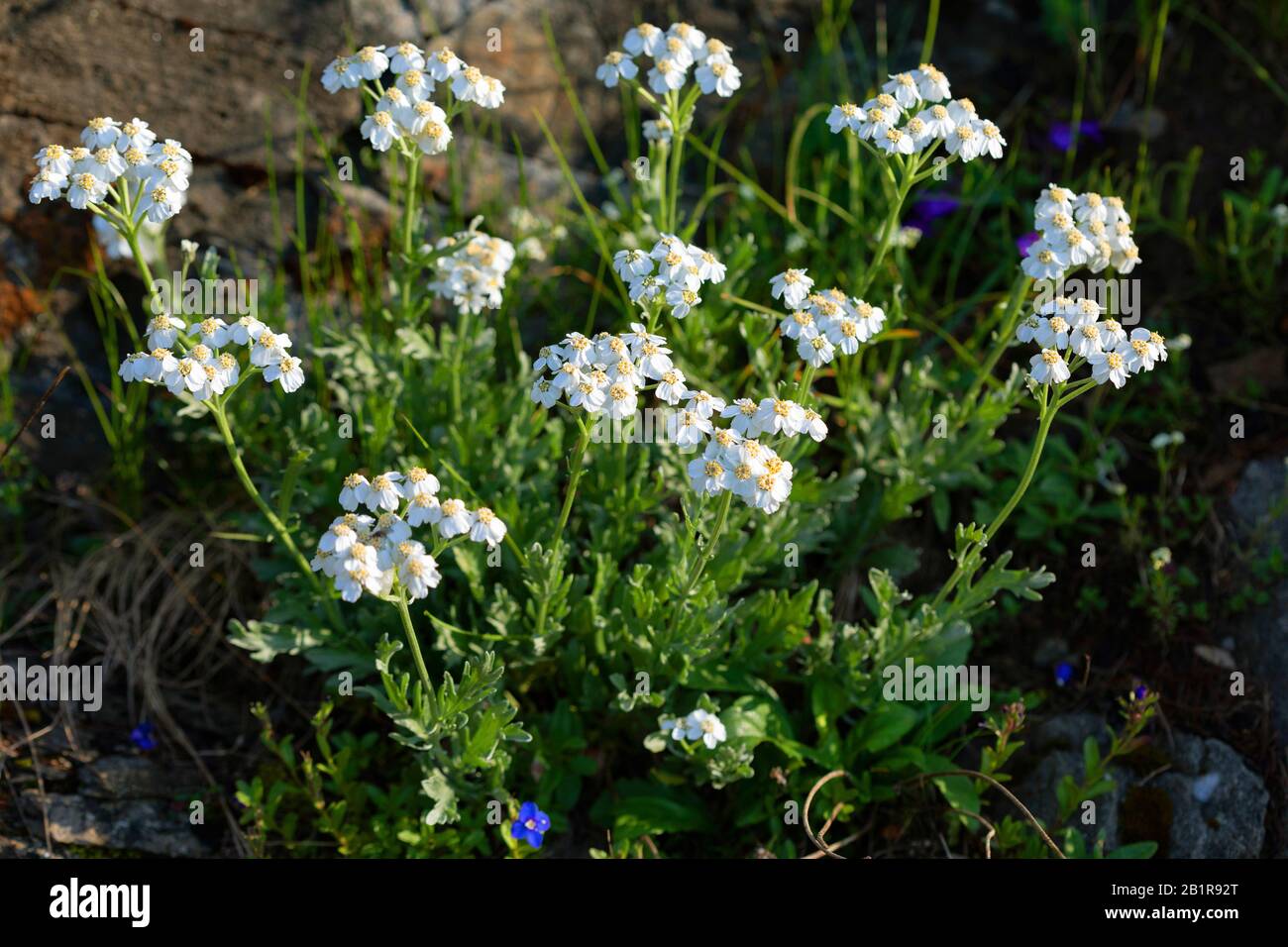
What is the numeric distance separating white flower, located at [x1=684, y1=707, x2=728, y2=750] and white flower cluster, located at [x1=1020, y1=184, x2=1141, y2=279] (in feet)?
4.91

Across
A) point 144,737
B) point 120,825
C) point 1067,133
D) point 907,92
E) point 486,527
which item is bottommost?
point 120,825

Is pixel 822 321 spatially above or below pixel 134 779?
above

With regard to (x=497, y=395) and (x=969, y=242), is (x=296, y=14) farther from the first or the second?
(x=969, y=242)

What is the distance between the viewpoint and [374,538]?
2.86 m

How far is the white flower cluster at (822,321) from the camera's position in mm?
3188

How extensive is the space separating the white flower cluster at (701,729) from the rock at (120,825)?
1499 mm

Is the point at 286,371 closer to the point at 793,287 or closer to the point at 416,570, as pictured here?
the point at 416,570

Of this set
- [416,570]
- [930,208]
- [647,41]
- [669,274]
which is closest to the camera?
[416,570]

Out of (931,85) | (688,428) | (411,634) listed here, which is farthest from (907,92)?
(411,634)

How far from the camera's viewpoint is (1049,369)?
306 cm

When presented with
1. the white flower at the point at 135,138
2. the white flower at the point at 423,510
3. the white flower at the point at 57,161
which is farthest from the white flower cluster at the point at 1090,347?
the white flower at the point at 57,161

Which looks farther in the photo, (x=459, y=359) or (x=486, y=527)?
(x=459, y=359)

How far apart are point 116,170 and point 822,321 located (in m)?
1.85

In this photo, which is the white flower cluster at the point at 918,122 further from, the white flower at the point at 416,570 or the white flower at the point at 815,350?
the white flower at the point at 416,570
